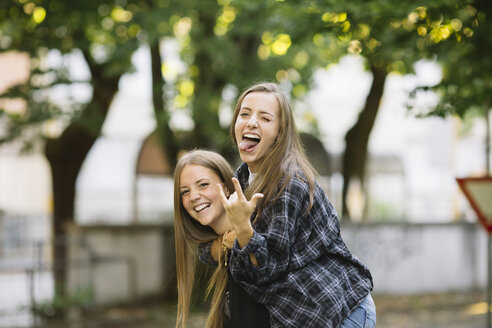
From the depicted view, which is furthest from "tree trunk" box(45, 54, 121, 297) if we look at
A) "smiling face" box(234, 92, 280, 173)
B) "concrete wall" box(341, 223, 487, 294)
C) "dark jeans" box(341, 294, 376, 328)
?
"dark jeans" box(341, 294, 376, 328)

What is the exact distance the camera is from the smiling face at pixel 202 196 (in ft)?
11.2

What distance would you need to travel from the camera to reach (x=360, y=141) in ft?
50.9

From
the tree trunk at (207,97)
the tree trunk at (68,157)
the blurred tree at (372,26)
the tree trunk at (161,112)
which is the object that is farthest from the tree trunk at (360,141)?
the tree trunk at (68,157)

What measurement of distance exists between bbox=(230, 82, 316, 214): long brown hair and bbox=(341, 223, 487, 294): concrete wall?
40.3 ft

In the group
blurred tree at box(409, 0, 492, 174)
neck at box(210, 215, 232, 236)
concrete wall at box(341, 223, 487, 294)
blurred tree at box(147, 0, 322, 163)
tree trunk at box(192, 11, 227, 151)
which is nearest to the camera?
neck at box(210, 215, 232, 236)

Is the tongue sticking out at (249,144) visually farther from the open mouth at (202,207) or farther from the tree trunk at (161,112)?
the tree trunk at (161,112)

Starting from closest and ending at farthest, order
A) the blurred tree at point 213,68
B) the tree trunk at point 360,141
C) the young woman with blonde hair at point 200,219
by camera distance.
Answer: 1. the young woman with blonde hair at point 200,219
2. the blurred tree at point 213,68
3. the tree trunk at point 360,141

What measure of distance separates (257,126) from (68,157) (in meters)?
10.7

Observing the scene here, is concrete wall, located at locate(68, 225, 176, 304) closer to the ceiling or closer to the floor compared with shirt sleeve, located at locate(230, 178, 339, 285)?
closer to the floor

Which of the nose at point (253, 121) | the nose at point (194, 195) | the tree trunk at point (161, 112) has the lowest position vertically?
the nose at point (194, 195)

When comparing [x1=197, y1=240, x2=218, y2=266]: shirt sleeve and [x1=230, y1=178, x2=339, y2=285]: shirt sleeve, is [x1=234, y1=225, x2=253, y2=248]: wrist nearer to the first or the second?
[x1=230, y1=178, x2=339, y2=285]: shirt sleeve

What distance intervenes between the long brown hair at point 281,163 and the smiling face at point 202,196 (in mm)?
248

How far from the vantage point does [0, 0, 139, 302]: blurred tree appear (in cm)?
1055

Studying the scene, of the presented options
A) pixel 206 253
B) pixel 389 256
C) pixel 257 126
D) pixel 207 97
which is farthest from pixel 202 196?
pixel 389 256
